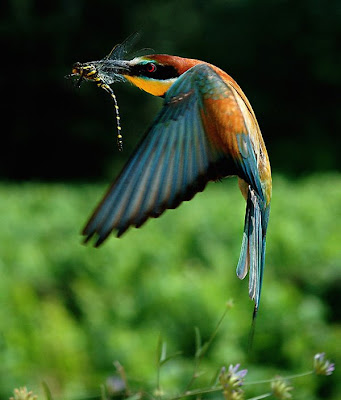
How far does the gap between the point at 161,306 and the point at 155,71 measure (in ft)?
12.1

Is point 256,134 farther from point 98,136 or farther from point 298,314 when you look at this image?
point 98,136

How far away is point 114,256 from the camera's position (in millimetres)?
5152

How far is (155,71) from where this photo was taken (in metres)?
0.63

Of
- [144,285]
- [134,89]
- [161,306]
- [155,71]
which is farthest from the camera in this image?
[134,89]

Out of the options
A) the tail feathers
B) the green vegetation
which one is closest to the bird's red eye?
the tail feathers

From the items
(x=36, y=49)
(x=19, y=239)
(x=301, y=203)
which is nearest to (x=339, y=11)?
(x=36, y=49)

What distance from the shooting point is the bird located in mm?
630

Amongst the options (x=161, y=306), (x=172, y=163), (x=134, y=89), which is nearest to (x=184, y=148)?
(x=172, y=163)

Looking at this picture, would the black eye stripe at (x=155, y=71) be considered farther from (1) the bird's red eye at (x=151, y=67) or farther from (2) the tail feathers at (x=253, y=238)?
(2) the tail feathers at (x=253, y=238)

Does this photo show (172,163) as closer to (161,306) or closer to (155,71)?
(155,71)

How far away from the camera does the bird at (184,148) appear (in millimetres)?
630

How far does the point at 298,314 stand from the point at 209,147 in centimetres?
372

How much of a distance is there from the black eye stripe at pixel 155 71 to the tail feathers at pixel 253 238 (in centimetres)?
12

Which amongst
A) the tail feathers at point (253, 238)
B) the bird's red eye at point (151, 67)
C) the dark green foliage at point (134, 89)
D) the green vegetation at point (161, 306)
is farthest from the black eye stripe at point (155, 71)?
the dark green foliage at point (134, 89)
